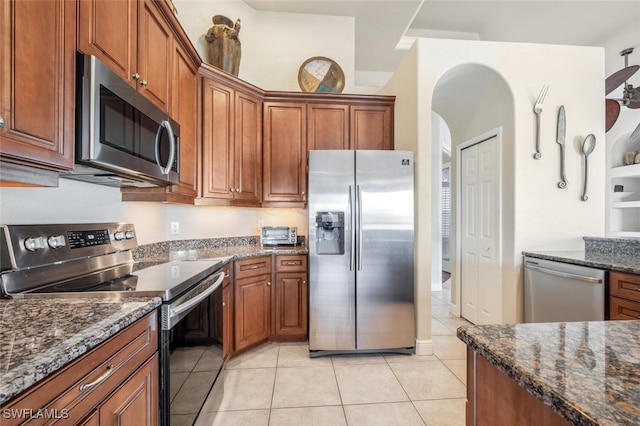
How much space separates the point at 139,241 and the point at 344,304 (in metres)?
1.77

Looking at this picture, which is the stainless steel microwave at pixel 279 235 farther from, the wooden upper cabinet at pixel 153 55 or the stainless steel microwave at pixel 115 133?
the wooden upper cabinet at pixel 153 55

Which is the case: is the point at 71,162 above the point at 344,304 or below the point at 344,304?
above

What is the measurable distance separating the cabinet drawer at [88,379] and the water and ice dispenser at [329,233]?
161 centimetres

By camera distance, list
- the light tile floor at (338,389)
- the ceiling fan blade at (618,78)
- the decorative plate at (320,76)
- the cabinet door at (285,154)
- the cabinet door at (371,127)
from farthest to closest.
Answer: the decorative plate at (320,76) < the cabinet door at (371,127) < the cabinet door at (285,154) < the ceiling fan blade at (618,78) < the light tile floor at (338,389)

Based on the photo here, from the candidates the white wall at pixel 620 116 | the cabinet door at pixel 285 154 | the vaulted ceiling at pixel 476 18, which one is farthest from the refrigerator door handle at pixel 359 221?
the white wall at pixel 620 116

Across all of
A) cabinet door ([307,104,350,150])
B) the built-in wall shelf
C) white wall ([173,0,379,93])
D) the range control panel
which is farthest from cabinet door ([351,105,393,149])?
the built-in wall shelf

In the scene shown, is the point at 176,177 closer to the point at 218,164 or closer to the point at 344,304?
the point at 218,164

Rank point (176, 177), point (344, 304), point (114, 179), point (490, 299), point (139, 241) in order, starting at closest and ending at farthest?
point (114, 179)
point (176, 177)
point (139, 241)
point (344, 304)
point (490, 299)

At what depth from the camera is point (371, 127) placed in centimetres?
317

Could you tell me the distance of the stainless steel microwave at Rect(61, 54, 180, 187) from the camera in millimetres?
1155

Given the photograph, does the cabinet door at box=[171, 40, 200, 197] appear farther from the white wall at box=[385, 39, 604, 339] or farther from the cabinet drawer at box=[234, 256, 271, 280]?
the white wall at box=[385, 39, 604, 339]

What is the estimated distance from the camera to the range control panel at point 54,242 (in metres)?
1.14

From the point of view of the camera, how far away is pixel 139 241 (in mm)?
2184

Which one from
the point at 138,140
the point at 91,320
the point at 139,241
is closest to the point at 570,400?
the point at 91,320
